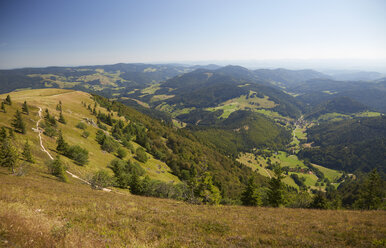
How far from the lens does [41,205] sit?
14578 millimetres

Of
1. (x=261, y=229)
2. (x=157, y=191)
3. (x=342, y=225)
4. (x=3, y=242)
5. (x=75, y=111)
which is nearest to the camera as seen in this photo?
(x=3, y=242)

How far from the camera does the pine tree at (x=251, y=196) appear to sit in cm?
4050

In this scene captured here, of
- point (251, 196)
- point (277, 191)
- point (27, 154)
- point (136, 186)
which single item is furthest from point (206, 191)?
point (27, 154)

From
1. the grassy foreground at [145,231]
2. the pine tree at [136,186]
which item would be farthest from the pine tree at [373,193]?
the pine tree at [136,186]

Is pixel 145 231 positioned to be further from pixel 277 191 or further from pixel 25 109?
pixel 25 109

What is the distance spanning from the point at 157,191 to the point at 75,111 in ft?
302

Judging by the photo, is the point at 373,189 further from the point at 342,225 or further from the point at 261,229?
the point at 261,229

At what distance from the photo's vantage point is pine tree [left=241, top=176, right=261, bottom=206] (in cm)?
4050

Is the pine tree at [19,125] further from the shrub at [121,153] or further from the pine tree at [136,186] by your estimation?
the pine tree at [136,186]

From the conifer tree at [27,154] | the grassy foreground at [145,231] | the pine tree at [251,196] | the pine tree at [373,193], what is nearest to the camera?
the grassy foreground at [145,231]

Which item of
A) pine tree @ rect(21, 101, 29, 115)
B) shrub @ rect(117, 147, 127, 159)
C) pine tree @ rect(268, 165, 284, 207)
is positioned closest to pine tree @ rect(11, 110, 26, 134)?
pine tree @ rect(21, 101, 29, 115)

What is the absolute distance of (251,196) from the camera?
40.8 m

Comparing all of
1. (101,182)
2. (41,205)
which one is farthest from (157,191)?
(41,205)

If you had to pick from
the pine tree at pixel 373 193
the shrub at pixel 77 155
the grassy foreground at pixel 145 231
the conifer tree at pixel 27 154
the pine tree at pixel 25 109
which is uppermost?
the pine tree at pixel 25 109
